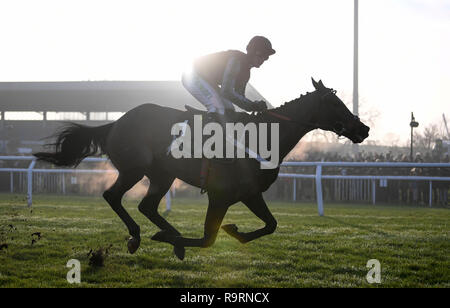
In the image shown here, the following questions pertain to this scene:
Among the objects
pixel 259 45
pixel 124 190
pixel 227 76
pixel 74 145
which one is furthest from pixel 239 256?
pixel 74 145

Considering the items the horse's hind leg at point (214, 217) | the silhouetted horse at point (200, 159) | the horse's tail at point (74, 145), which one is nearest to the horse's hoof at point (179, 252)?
the silhouetted horse at point (200, 159)

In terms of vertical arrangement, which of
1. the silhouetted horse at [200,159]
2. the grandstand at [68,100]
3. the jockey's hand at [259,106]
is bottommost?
the silhouetted horse at [200,159]

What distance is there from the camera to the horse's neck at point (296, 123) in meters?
5.19

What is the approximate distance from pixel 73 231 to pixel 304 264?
148 inches

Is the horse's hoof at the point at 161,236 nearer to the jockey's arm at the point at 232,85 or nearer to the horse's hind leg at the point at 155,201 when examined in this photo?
the horse's hind leg at the point at 155,201

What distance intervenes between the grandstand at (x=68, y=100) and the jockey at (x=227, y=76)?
60.3ft

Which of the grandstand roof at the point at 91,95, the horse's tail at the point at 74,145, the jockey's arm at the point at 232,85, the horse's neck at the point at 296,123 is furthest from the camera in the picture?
the grandstand roof at the point at 91,95

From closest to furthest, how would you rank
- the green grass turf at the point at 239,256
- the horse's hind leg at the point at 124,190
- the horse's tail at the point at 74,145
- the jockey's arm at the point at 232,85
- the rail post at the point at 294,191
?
the green grass turf at the point at 239,256 → the jockey's arm at the point at 232,85 → the horse's hind leg at the point at 124,190 → the horse's tail at the point at 74,145 → the rail post at the point at 294,191

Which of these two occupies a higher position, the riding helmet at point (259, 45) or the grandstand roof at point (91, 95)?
the grandstand roof at point (91, 95)

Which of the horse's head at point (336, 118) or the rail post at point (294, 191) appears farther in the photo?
the rail post at point (294, 191)

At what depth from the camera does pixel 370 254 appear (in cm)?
602
